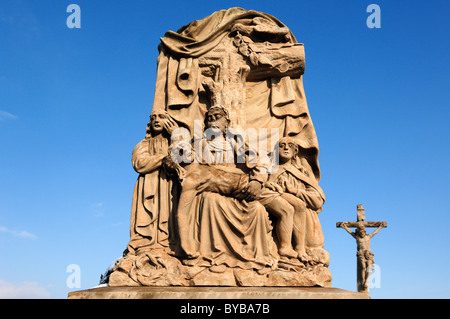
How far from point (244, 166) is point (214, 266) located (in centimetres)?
144

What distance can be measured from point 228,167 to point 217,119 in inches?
29.1

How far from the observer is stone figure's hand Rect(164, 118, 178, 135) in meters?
6.29

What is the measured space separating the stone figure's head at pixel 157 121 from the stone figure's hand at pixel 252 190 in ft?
5.32

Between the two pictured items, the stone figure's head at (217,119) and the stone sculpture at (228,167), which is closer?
the stone sculpture at (228,167)

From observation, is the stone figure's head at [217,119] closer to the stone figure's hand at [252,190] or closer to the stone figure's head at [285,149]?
the stone figure's head at [285,149]

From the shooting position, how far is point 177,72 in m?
6.77

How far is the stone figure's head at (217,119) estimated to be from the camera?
6.17m

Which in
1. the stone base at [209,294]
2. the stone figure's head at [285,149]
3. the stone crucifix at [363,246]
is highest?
the stone figure's head at [285,149]

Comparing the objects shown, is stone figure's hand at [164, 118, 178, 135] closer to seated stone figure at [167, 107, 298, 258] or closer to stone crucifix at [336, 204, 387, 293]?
seated stone figure at [167, 107, 298, 258]

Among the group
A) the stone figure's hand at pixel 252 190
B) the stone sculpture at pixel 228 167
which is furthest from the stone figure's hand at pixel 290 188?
the stone figure's hand at pixel 252 190

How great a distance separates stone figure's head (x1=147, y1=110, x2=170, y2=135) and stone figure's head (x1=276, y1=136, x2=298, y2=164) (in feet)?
5.64
